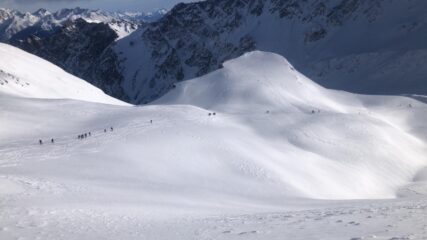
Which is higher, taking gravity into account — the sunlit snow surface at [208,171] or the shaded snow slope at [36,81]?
the shaded snow slope at [36,81]

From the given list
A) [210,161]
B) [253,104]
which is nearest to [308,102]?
[253,104]

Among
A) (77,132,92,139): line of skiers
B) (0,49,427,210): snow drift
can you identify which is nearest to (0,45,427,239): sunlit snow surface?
(0,49,427,210): snow drift

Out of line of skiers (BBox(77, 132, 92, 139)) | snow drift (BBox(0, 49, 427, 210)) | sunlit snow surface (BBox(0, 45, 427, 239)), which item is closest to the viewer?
sunlit snow surface (BBox(0, 45, 427, 239))

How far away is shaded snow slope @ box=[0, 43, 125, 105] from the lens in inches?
2928

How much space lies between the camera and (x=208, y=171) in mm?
34875

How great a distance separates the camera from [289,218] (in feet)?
61.8

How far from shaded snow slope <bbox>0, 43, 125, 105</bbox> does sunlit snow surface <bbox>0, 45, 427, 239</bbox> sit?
83cm

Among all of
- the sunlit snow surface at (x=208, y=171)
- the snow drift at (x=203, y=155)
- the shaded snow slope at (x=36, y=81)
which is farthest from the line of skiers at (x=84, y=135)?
the shaded snow slope at (x=36, y=81)

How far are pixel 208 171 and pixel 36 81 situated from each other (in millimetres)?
58177

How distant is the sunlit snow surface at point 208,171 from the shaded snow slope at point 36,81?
2.72 ft

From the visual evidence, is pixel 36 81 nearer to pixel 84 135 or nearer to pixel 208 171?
pixel 84 135

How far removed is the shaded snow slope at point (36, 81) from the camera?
244ft

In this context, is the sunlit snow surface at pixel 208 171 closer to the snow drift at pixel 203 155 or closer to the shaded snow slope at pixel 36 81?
the snow drift at pixel 203 155

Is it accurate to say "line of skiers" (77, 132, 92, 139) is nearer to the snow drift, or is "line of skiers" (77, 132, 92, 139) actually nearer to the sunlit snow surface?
the snow drift
